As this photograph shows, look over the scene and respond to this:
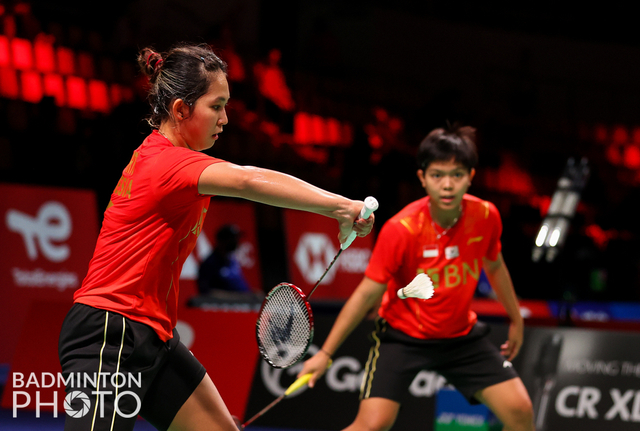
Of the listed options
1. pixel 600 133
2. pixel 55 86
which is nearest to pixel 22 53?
pixel 55 86

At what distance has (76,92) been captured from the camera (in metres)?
8.32

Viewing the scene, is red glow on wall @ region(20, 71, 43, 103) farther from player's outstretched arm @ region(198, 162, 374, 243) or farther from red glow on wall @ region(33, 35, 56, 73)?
player's outstretched arm @ region(198, 162, 374, 243)

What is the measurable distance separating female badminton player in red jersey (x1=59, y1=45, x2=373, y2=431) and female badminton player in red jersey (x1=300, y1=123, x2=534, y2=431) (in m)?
1.14

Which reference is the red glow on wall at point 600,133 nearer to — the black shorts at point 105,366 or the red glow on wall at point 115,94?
the red glow on wall at point 115,94

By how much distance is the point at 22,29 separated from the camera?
8125 mm

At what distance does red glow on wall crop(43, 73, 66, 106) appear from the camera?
26.7ft

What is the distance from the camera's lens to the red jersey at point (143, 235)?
79.7 inches

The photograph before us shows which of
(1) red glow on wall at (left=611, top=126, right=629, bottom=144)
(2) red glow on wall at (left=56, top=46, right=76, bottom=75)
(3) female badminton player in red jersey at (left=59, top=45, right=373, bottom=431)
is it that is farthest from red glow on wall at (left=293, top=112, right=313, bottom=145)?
(3) female badminton player in red jersey at (left=59, top=45, right=373, bottom=431)

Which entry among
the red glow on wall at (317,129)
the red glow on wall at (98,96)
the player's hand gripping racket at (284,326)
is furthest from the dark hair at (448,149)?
the red glow on wall at (317,129)

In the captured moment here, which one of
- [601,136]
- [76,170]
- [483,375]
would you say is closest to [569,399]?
[483,375]

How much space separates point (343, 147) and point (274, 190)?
9018mm

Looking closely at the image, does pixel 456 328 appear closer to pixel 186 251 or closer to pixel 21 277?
pixel 186 251

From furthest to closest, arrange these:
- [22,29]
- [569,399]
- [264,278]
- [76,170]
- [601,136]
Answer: [601,136], [264,278], [22,29], [76,170], [569,399]

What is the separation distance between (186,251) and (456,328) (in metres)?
1.56
